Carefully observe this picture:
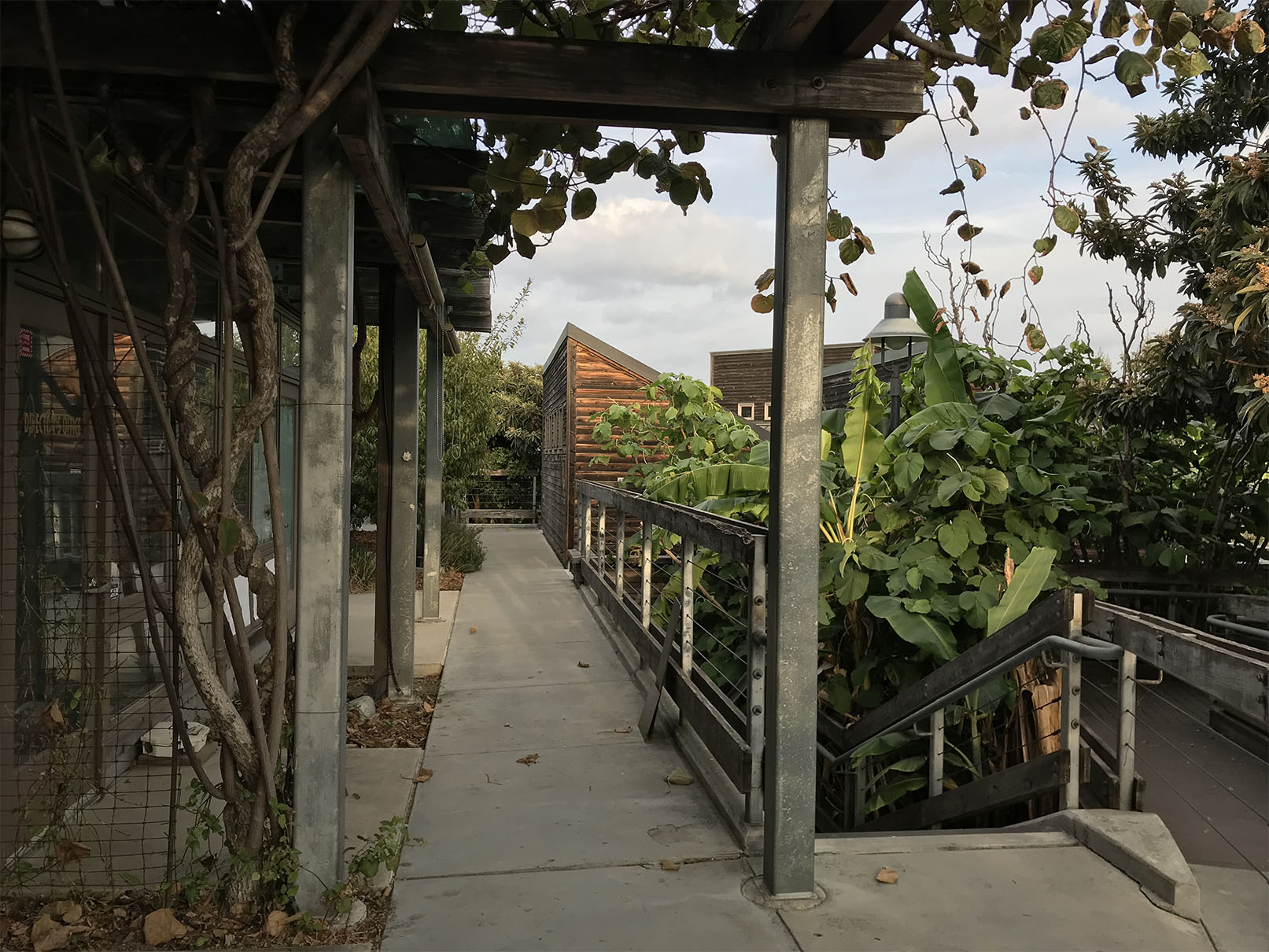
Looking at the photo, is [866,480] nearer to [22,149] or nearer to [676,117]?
[676,117]

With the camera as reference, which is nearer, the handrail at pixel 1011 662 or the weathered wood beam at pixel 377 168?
the weathered wood beam at pixel 377 168

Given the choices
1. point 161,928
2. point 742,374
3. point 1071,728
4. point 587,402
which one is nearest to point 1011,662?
point 1071,728

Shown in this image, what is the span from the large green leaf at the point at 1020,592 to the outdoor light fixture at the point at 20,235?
4.65 metres

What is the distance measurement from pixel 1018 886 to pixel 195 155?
370cm

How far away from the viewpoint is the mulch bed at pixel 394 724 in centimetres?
527

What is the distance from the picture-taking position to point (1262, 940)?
3.02 m

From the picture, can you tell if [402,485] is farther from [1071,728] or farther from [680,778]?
[1071,728]

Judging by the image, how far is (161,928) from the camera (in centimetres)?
290

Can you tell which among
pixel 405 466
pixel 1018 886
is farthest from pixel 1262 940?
pixel 405 466

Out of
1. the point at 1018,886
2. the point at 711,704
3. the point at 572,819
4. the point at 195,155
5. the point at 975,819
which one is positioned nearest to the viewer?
the point at 195,155

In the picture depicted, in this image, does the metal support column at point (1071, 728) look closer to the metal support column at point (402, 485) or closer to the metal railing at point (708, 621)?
the metal railing at point (708, 621)

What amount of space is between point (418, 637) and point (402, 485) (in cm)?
231

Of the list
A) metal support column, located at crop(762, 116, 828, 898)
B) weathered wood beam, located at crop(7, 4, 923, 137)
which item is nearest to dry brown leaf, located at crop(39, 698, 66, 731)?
weathered wood beam, located at crop(7, 4, 923, 137)

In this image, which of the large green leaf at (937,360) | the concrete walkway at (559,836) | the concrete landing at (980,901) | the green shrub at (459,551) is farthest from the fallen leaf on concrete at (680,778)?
the green shrub at (459,551)
